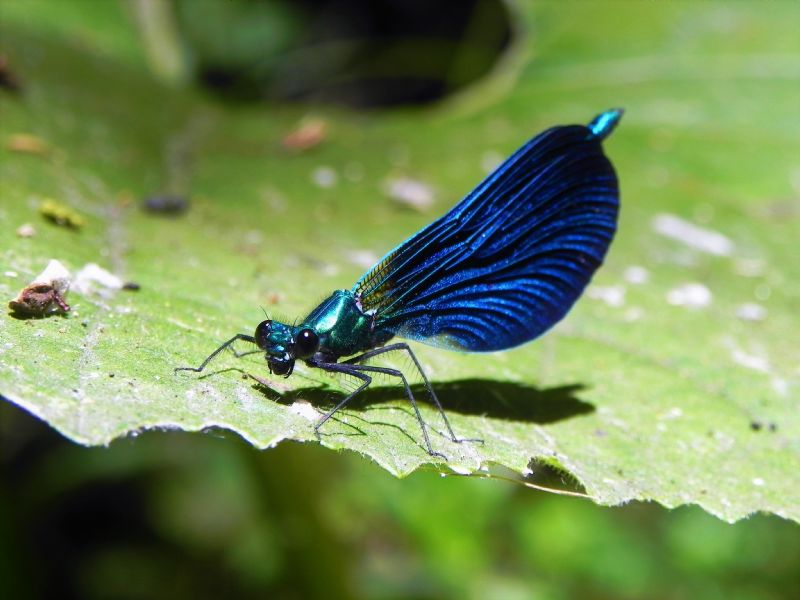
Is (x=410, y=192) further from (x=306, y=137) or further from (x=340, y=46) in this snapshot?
(x=340, y=46)

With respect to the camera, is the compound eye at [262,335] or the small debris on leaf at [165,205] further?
the small debris on leaf at [165,205]

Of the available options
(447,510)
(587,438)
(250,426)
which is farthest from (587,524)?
(250,426)

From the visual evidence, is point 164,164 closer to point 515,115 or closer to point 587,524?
point 515,115

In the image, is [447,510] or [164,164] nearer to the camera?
[164,164]

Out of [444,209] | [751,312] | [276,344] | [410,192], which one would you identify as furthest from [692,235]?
[276,344]

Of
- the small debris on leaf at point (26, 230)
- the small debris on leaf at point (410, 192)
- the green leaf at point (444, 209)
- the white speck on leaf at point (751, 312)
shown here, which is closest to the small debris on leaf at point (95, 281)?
the green leaf at point (444, 209)

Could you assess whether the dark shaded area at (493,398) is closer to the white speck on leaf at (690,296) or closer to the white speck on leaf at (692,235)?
the white speck on leaf at (690,296)

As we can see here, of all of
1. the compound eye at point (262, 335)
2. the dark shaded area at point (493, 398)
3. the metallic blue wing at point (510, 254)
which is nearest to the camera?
the compound eye at point (262, 335)

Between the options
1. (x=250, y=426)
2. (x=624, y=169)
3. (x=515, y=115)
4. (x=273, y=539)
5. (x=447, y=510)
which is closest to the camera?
(x=250, y=426)
